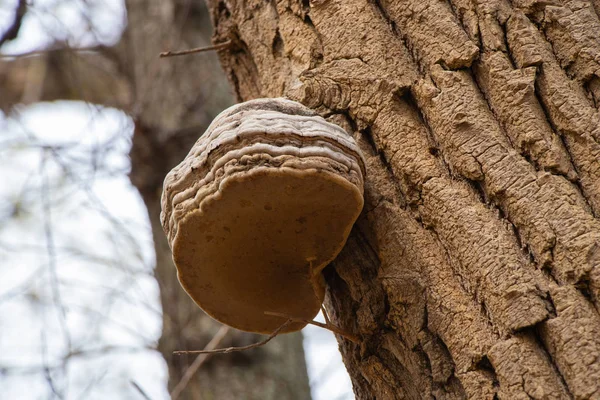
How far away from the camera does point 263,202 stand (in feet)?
5.28

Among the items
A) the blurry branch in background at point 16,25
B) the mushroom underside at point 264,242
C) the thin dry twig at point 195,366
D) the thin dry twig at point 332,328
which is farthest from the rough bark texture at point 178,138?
the thin dry twig at point 332,328

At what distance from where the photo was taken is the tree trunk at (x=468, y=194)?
1479 mm

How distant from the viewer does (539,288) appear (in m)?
1.50

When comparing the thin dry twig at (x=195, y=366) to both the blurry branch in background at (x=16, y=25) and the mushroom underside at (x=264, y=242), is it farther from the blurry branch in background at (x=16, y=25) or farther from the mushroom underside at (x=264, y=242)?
the blurry branch in background at (x=16, y=25)

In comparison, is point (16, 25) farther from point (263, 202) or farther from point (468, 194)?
point (468, 194)

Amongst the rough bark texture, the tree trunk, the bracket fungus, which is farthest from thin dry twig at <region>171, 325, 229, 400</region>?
the tree trunk

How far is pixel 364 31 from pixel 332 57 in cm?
12

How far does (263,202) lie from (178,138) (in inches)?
109

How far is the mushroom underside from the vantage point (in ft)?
5.20

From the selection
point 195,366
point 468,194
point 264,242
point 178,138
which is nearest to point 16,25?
point 178,138

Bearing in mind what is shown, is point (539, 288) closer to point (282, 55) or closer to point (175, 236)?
point (175, 236)

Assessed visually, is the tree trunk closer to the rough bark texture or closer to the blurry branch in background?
the rough bark texture

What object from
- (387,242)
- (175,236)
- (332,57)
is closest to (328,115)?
(332,57)

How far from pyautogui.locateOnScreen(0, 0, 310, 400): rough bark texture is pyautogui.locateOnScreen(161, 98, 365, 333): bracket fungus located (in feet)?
6.69
